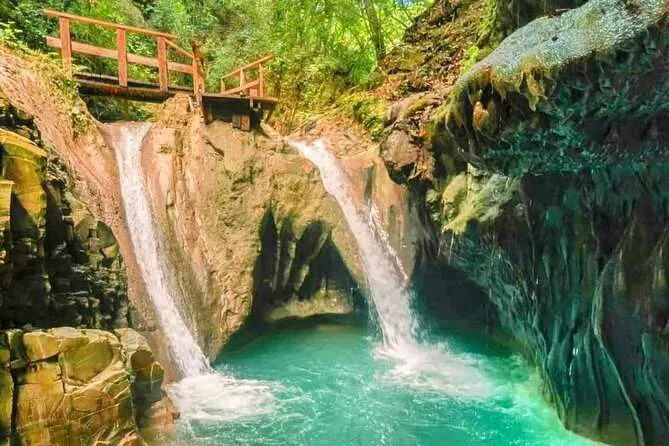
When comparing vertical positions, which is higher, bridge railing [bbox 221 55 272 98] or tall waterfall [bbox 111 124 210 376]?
bridge railing [bbox 221 55 272 98]

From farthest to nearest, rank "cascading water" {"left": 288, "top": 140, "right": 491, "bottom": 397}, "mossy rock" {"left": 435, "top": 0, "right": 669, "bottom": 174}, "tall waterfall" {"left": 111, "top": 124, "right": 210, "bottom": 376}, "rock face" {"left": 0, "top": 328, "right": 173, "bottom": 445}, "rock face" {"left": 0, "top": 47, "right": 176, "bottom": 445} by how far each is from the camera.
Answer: "cascading water" {"left": 288, "top": 140, "right": 491, "bottom": 397}
"tall waterfall" {"left": 111, "top": 124, "right": 210, "bottom": 376}
"rock face" {"left": 0, "top": 47, "right": 176, "bottom": 445}
"rock face" {"left": 0, "top": 328, "right": 173, "bottom": 445}
"mossy rock" {"left": 435, "top": 0, "right": 669, "bottom": 174}

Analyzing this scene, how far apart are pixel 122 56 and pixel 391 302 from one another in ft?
24.1

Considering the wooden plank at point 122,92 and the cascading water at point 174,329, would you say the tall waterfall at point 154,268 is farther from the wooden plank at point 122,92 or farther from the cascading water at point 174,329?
the wooden plank at point 122,92

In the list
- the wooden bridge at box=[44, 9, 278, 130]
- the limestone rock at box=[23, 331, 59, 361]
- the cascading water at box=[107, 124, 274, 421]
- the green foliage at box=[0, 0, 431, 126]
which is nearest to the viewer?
the limestone rock at box=[23, 331, 59, 361]

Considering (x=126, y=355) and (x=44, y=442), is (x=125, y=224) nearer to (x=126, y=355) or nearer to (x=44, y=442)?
(x=126, y=355)

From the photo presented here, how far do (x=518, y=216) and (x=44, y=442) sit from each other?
18.5 ft

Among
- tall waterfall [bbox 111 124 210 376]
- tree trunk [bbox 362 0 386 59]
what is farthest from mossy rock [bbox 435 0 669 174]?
tree trunk [bbox 362 0 386 59]

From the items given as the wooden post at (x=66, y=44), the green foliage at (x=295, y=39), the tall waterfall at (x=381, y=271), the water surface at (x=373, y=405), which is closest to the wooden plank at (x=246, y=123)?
the tall waterfall at (x=381, y=271)

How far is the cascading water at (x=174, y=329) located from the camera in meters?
7.11

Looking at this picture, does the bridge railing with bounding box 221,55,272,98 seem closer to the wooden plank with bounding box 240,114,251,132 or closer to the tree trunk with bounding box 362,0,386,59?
the wooden plank with bounding box 240,114,251,132

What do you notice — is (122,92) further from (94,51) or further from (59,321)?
(59,321)

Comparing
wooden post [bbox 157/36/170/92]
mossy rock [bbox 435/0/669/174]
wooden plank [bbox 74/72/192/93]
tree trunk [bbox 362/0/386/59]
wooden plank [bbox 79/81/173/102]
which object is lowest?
mossy rock [bbox 435/0/669/174]

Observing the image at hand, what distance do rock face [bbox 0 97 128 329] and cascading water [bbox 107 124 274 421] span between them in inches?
45.7

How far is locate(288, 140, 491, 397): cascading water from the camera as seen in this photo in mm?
8625
